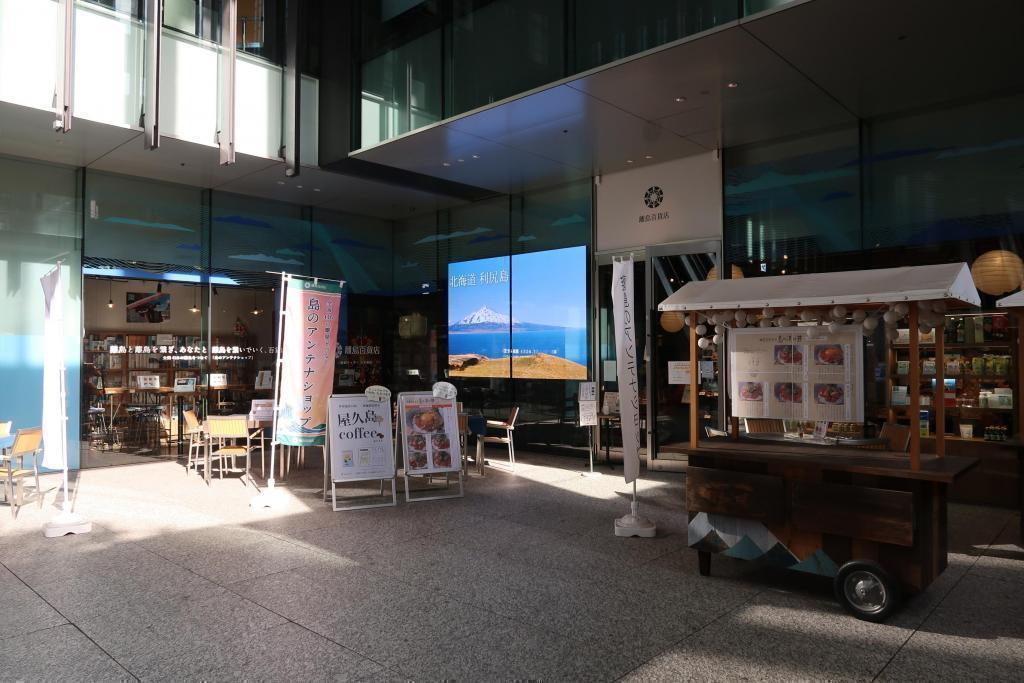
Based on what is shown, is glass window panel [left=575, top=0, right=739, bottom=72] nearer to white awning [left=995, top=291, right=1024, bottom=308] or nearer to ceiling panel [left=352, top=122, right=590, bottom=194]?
ceiling panel [left=352, top=122, right=590, bottom=194]

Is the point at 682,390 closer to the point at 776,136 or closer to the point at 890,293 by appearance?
the point at 776,136

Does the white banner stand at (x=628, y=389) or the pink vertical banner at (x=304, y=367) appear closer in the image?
the white banner stand at (x=628, y=389)

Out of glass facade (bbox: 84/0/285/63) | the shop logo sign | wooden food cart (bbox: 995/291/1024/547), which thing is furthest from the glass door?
glass facade (bbox: 84/0/285/63)

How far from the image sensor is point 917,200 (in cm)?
766

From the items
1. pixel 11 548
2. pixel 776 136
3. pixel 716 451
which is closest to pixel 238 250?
pixel 11 548

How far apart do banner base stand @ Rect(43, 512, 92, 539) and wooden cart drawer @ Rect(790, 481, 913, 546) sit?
19.7 ft

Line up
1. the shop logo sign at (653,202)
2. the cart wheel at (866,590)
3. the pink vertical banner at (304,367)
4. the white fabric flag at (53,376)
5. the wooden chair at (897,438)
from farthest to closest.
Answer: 1. the shop logo sign at (653,202)
2. the pink vertical banner at (304,367)
3. the white fabric flag at (53,376)
4. the wooden chair at (897,438)
5. the cart wheel at (866,590)

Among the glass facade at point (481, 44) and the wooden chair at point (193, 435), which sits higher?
the glass facade at point (481, 44)

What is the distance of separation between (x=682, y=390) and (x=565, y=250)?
2.90 meters

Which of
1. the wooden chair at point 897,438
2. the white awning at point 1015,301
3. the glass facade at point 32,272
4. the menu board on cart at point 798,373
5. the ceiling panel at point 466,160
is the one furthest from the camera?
the glass facade at point 32,272

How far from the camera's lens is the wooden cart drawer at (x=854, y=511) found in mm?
4211

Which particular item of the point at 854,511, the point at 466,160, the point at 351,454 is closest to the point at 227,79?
the point at 466,160

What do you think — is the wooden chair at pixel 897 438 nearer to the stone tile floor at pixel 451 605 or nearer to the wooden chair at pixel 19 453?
the stone tile floor at pixel 451 605

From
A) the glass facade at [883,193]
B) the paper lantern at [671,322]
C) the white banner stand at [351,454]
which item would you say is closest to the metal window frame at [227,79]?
the white banner stand at [351,454]
